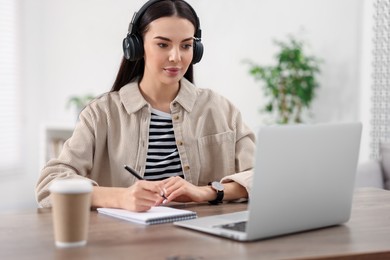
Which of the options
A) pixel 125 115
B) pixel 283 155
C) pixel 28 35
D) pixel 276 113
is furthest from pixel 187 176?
pixel 28 35

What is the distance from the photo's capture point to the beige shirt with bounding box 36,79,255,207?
2047 mm

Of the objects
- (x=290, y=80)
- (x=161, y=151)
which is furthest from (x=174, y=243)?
(x=290, y=80)

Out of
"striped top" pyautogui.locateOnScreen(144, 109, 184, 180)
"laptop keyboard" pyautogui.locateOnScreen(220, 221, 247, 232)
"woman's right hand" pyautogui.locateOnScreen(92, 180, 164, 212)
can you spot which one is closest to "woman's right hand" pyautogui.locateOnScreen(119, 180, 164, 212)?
"woman's right hand" pyautogui.locateOnScreen(92, 180, 164, 212)

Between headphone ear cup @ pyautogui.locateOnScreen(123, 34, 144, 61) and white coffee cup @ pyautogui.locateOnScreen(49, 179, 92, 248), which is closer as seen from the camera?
white coffee cup @ pyautogui.locateOnScreen(49, 179, 92, 248)

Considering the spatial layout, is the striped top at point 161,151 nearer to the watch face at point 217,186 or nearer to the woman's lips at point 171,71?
the woman's lips at point 171,71

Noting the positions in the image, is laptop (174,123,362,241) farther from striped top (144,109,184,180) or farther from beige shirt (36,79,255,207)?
striped top (144,109,184,180)

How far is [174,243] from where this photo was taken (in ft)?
4.46

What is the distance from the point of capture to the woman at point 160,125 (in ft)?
6.74

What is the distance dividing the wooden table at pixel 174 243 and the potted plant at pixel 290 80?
8.88ft

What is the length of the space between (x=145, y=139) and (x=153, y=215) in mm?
572

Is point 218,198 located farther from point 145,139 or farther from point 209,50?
point 209,50

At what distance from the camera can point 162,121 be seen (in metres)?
2.19

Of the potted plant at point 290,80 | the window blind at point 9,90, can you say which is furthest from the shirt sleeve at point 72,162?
the window blind at point 9,90

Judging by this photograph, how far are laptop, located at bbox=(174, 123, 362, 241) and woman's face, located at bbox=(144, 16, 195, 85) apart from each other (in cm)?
64
